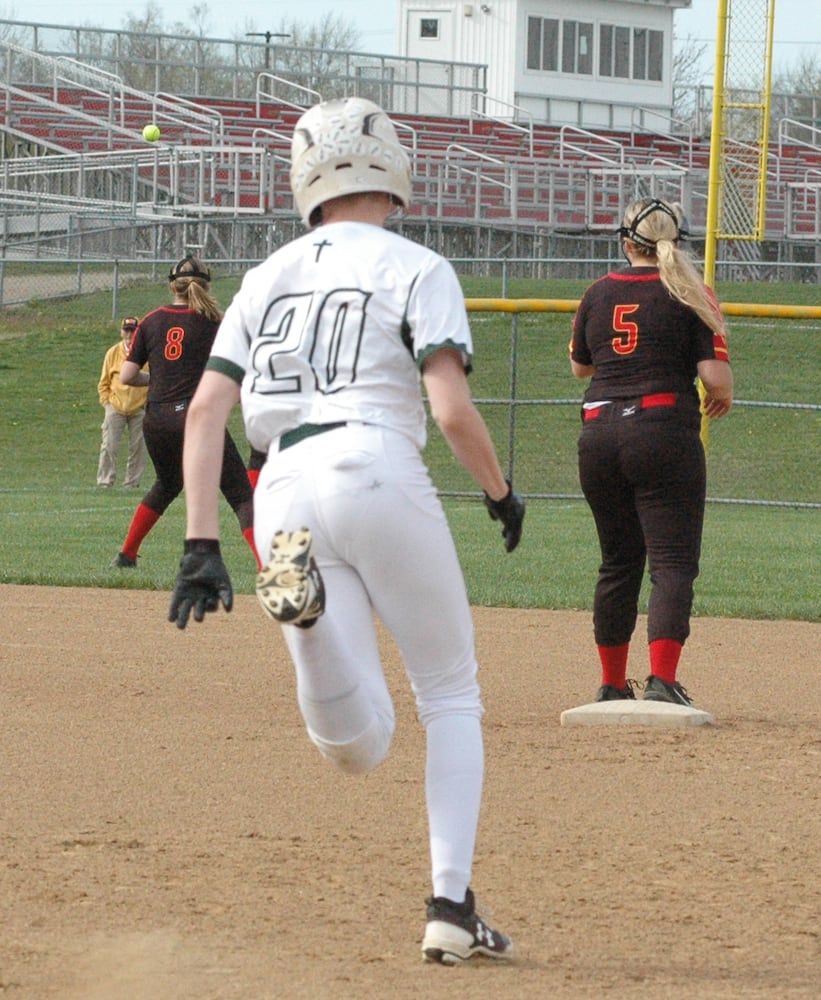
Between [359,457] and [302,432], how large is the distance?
0.16 meters

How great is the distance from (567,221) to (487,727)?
27.8 m

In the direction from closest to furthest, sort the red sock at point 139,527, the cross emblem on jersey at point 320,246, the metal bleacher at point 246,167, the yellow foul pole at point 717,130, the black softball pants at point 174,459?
1. the cross emblem on jersey at point 320,246
2. the black softball pants at point 174,459
3. the red sock at point 139,527
4. the yellow foul pole at point 717,130
5. the metal bleacher at point 246,167

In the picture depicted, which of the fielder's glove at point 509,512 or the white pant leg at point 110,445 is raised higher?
the fielder's glove at point 509,512

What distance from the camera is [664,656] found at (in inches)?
257

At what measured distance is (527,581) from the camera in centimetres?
1112

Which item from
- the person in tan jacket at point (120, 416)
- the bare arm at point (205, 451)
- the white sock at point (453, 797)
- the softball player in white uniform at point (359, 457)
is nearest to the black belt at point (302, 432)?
the softball player in white uniform at point (359, 457)

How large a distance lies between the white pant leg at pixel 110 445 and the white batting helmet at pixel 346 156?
15440 millimetres

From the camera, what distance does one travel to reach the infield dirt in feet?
12.3

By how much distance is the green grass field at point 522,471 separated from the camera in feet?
36.5

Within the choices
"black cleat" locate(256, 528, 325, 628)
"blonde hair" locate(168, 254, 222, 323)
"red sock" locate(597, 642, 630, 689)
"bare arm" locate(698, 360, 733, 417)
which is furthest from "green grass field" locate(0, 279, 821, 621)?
"black cleat" locate(256, 528, 325, 628)

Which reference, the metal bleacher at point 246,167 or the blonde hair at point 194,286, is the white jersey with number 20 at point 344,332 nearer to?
the blonde hair at point 194,286

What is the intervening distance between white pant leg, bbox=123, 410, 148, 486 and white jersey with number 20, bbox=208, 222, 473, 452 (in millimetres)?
15372

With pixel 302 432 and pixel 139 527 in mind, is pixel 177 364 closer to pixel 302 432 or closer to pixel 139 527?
pixel 139 527

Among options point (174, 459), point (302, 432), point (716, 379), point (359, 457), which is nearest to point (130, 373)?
point (174, 459)
